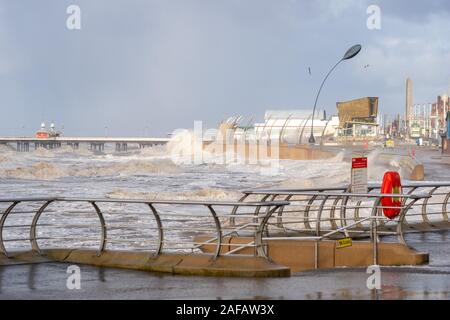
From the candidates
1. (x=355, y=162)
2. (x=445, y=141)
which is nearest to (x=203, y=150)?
(x=445, y=141)

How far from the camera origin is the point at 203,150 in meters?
197

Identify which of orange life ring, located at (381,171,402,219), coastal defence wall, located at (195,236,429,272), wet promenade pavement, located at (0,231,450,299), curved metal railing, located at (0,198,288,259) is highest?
orange life ring, located at (381,171,402,219)

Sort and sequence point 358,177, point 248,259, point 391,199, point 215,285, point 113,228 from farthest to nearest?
point 113,228 → point 358,177 → point 391,199 → point 248,259 → point 215,285

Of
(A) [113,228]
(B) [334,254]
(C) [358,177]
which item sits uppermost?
(C) [358,177]

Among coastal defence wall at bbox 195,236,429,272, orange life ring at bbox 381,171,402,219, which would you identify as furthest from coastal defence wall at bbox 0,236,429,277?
orange life ring at bbox 381,171,402,219

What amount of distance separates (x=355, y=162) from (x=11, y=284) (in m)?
6.94

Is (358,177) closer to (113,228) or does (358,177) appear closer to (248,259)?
(248,259)

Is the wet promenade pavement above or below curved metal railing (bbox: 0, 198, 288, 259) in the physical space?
above

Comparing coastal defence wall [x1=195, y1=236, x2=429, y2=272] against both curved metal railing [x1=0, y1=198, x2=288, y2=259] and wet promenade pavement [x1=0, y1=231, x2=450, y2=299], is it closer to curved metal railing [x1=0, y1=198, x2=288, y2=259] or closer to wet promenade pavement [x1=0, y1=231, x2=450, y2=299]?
wet promenade pavement [x1=0, y1=231, x2=450, y2=299]

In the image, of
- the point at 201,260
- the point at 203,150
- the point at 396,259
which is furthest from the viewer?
the point at 203,150

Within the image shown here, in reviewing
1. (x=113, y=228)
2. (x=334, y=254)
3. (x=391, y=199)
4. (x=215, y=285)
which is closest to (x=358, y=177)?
(x=391, y=199)

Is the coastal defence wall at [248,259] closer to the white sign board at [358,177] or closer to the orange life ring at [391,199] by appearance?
the orange life ring at [391,199]

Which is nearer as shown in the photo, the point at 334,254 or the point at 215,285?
the point at 215,285
